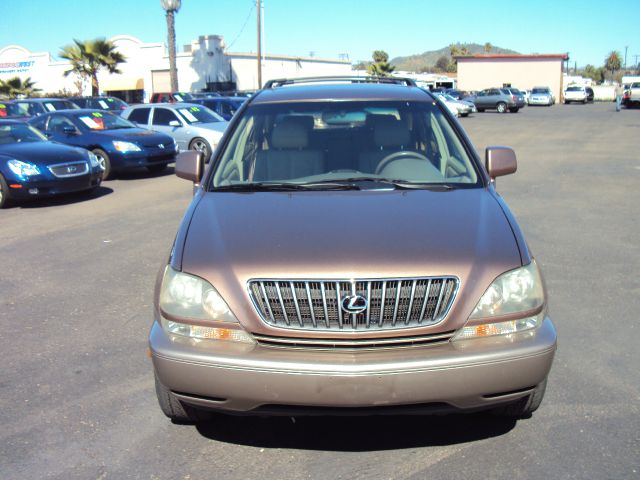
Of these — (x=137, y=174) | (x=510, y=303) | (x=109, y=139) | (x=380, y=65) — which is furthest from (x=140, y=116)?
(x=380, y=65)

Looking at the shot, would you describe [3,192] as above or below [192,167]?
below

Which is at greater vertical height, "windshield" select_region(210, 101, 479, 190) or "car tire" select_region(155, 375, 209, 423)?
"windshield" select_region(210, 101, 479, 190)

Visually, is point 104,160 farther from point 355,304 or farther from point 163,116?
point 355,304

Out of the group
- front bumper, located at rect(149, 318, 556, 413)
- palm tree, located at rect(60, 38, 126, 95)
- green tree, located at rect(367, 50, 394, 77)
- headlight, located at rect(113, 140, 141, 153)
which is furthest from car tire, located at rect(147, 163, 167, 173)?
green tree, located at rect(367, 50, 394, 77)

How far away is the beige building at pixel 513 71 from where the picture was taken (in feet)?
216

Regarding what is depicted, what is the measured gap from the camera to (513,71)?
67062 mm

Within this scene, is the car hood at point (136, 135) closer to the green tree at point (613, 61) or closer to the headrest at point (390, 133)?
the headrest at point (390, 133)

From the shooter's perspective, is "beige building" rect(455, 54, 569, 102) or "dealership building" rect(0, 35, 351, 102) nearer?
"dealership building" rect(0, 35, 351, 102)

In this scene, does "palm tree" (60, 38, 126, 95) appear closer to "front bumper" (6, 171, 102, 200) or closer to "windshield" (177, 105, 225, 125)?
"windshield" (177, 105, 225, 125)

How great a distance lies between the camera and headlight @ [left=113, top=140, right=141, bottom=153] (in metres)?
13.8

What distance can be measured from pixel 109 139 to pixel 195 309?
1185 centimetres

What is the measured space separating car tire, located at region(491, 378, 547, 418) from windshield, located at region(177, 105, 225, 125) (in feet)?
47.3

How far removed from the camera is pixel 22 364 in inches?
174

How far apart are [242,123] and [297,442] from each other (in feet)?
7.39
